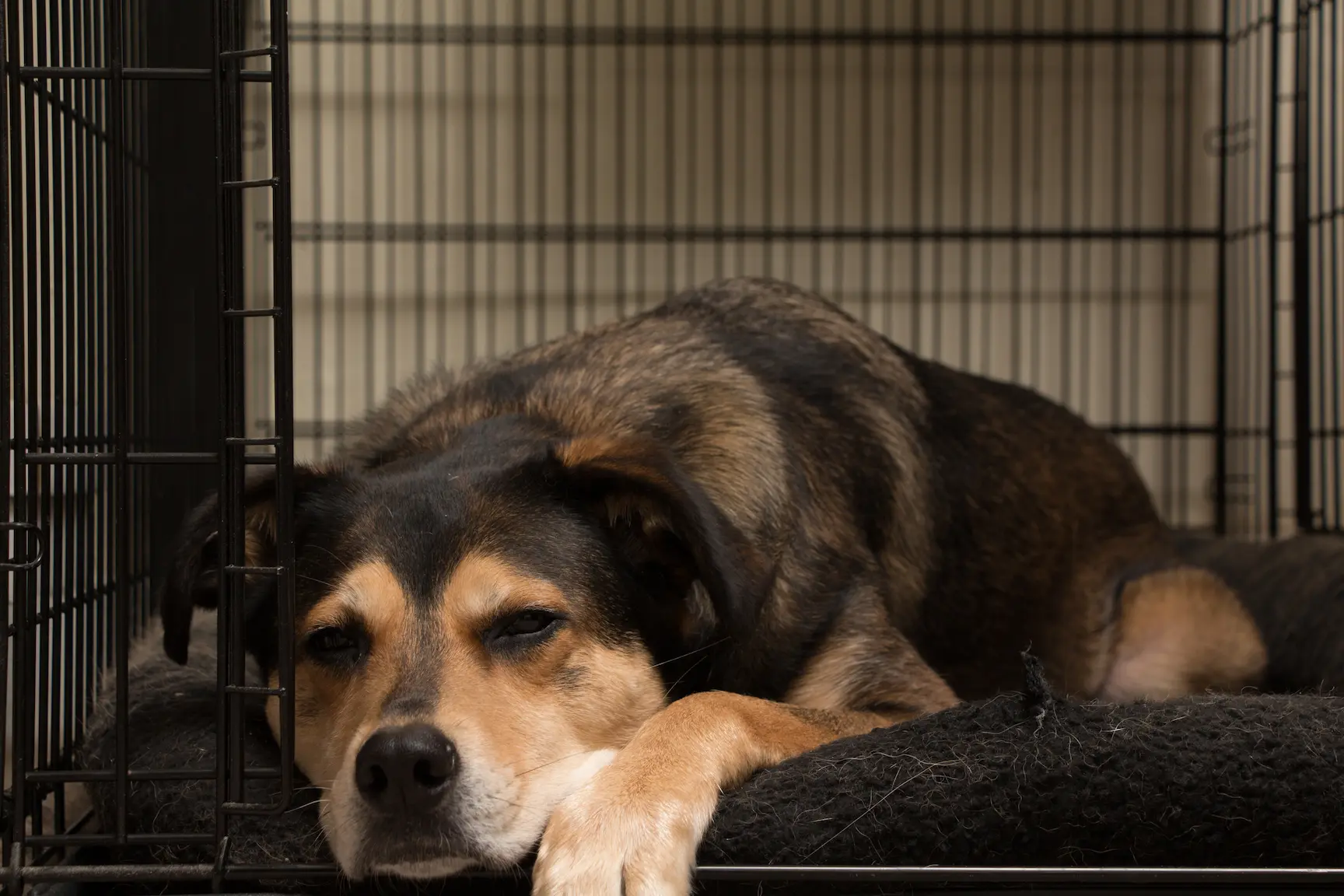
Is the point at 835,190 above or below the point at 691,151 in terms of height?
below

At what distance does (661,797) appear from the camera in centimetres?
145

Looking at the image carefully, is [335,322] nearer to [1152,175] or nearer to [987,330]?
[987,330]

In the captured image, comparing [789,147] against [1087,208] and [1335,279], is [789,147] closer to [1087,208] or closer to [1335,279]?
[1087,208]

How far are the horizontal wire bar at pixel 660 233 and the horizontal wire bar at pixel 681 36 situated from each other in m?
0.63

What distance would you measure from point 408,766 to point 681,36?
3522mm

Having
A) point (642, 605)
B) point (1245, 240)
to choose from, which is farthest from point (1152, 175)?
point (642, 605)

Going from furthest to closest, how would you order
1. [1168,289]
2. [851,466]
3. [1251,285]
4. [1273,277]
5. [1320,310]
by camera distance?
[1168,289]
[1251,285]
[1273,277]
[1320,310]
[851,466]

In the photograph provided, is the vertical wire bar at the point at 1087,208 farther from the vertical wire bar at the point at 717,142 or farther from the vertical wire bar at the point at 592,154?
the vertical wire bar at the point at 592,154

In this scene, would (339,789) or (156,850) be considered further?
(156,850)

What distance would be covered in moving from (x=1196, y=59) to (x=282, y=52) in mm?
3912

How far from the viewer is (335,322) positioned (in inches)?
179

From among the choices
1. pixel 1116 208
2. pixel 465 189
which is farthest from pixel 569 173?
pixel 1116 208

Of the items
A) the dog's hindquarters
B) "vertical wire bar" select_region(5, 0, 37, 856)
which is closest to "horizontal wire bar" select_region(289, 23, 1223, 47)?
the dog's hindquarters

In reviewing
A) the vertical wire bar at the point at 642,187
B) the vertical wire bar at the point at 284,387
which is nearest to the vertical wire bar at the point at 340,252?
the vertical wire bar at the point at 642,187
